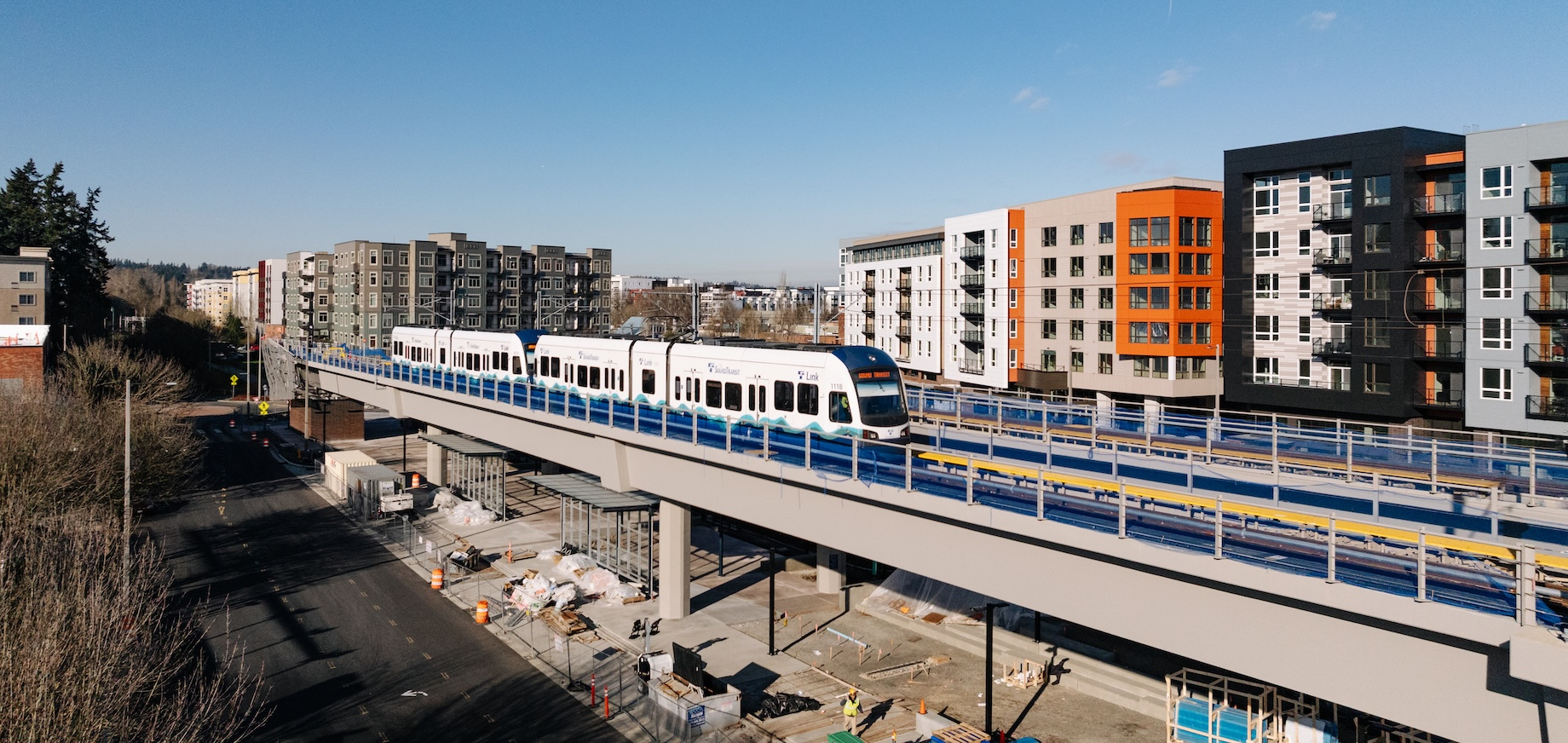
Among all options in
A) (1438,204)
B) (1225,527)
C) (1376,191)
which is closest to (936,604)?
(1225,527)

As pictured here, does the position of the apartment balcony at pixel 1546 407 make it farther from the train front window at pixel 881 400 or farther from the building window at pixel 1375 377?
the train front window at pixel 881 400

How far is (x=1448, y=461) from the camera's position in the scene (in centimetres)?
2452

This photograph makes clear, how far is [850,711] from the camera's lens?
71.9ft

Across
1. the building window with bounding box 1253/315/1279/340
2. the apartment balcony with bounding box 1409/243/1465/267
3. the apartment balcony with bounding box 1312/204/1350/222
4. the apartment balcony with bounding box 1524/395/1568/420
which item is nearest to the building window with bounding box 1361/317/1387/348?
the apartment balcony with bounding box 1409/243/1465/267

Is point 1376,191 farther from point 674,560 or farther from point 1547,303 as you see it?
point 674,560

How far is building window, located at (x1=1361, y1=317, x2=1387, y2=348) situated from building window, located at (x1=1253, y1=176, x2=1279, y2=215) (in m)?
7.86

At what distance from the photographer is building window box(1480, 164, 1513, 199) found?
4044 centimetres

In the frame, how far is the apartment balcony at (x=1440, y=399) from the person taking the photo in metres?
43.2

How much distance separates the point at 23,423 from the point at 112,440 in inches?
227

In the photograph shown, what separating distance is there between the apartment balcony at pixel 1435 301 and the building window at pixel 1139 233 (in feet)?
48.3

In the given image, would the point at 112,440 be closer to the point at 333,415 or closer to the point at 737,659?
the point at 737,659

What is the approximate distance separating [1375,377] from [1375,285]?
4537 mm

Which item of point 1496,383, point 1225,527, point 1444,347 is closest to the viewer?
point 1225,527

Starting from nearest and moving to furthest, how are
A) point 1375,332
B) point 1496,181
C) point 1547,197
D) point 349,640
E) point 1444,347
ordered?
point 349,640 → point 1547,197 → point 1496,181 → point 1444,347 → point 1375,332
